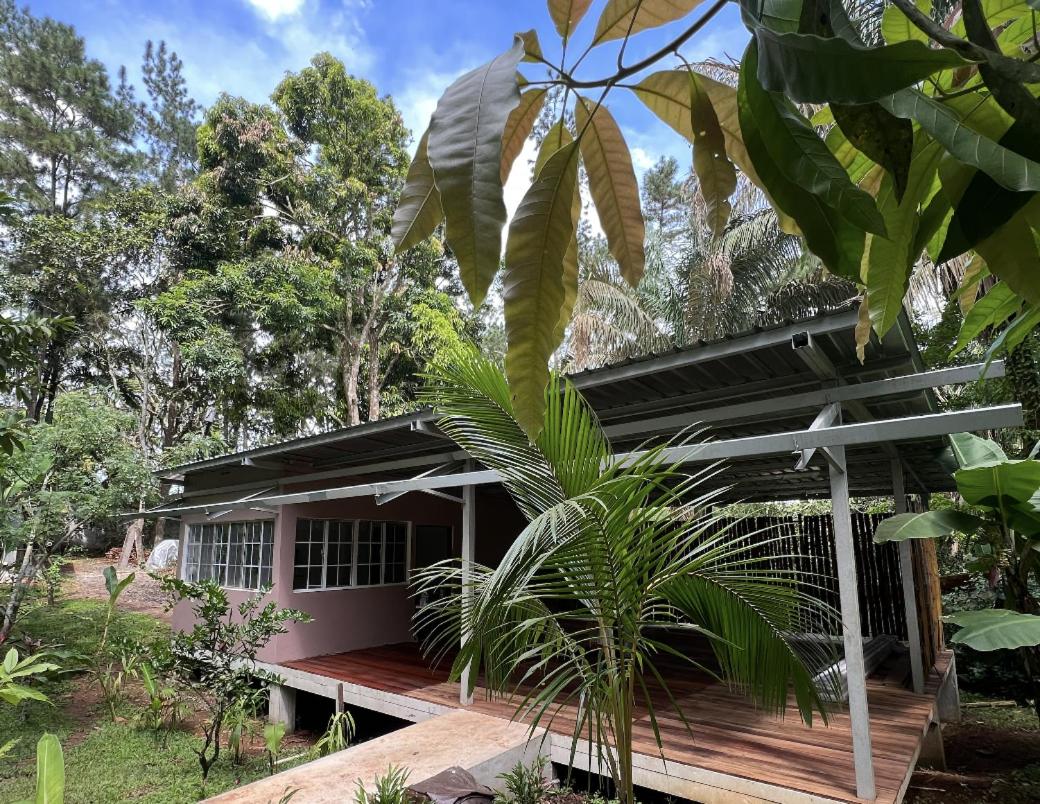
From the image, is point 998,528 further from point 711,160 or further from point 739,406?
point 711,160

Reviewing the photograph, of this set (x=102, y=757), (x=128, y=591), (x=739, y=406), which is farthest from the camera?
(x=128, y=591)

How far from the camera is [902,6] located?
0.48 metres

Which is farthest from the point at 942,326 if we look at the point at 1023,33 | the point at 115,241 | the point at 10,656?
the point at 115,241

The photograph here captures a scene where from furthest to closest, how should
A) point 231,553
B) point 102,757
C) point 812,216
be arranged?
point 231,553 → point 102,757 → point 812,216

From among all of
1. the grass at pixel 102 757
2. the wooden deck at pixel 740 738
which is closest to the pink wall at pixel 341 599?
the wooden deck at pixel 740 738

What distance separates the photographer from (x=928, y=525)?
4.51m

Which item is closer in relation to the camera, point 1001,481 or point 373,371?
point 1001,481

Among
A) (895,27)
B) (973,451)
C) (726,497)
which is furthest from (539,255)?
(726,497)

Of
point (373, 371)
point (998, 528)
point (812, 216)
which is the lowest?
point (998, 528)

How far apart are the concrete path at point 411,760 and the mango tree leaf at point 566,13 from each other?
379 centimetres

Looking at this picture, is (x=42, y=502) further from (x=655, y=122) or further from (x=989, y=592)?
(x=989, y=592)

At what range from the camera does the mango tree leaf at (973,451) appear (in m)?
4.89

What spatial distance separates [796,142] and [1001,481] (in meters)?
4.66

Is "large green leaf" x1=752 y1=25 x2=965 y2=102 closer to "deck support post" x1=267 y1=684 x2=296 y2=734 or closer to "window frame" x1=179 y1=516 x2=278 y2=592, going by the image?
"deck support post" x1=267 y1=684 x2=296 y2=734
